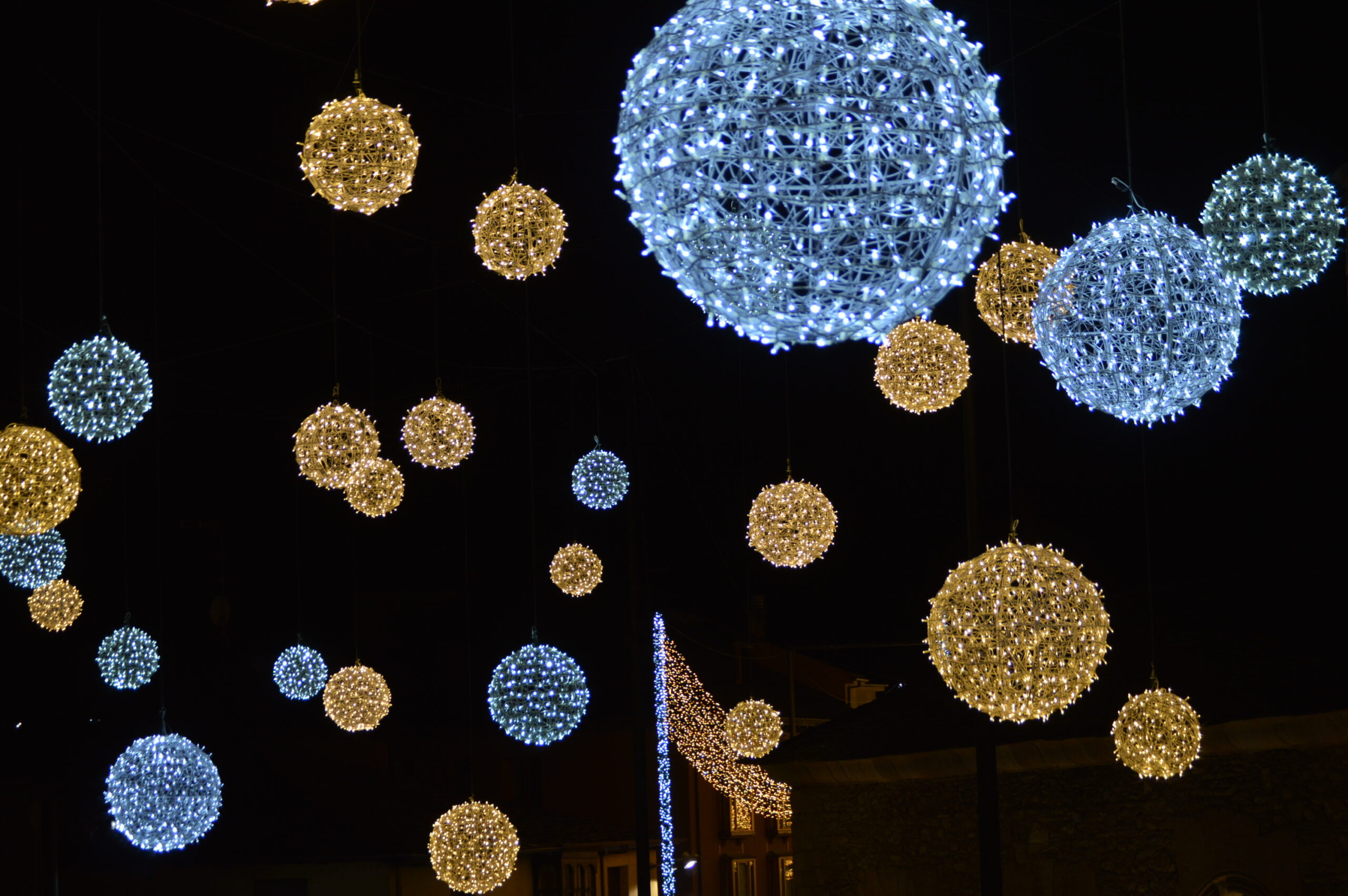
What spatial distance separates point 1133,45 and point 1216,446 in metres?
6.07

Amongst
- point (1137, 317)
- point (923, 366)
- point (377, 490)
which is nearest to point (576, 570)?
point (377, 490)

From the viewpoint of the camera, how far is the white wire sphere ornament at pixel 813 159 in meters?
3.92

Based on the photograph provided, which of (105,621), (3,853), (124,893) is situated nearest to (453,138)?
(3,853)

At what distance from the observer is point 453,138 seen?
10914 millimetres

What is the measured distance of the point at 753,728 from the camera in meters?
16.9

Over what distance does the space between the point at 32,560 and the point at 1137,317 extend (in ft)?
30.2

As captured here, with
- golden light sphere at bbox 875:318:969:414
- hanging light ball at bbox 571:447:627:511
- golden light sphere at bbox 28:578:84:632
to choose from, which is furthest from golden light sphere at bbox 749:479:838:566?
golden light sphere at bbox 28:578:84:632

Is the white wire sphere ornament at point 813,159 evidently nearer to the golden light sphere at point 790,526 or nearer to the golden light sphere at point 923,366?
the golden light sphere at point 923,366

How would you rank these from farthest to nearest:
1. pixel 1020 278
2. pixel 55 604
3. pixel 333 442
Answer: pixel 55 604
pixel 333 442
pixel 1020 278

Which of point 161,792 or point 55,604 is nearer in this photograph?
point 161,792

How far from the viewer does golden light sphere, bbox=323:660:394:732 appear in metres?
14.2

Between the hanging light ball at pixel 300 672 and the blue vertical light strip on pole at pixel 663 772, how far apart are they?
3728 mm

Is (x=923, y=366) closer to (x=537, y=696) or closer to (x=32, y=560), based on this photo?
(x=537, y=696)

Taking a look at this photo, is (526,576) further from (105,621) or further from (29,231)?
(29,231)
